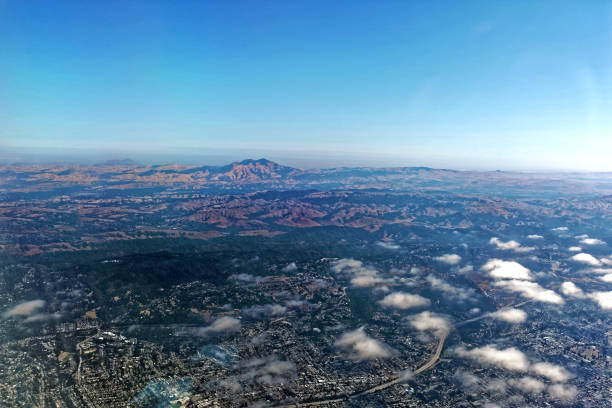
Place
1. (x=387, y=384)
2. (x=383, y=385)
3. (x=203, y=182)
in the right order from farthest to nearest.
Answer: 1. (x=203, y=182)
2. (x=387, y=384)
3. (x=383, y=385)

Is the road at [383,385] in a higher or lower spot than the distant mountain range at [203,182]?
lower

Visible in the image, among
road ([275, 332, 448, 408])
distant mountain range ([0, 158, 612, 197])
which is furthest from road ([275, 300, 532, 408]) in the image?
distant mountain range ([0, 158, 612, 197])

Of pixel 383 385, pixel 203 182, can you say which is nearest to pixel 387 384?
pixel 383 385

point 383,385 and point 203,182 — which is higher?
point 203,182

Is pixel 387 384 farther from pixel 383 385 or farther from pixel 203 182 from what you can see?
pixel 203 182

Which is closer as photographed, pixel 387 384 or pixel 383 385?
pixel 383 385

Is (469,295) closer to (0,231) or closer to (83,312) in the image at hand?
(83,312)

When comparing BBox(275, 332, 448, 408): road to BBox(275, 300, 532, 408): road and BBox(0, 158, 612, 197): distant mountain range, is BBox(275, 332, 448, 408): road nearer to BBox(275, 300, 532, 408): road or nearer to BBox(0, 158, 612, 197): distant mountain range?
BBox(275, 300, 532, 408): road

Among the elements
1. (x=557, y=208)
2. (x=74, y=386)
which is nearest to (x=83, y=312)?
(x=74, y=386)

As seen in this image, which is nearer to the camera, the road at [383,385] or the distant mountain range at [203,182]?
the road at [383,385]

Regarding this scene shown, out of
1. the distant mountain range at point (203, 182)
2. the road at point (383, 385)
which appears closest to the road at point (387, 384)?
the road at point (383, 385)

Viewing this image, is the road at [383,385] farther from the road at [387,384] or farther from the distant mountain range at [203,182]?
the distant mountain range at [203,182]

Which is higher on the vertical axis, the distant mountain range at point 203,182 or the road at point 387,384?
the distant mountain range at point 203,182

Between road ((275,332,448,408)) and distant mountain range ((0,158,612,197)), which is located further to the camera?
distant mountain range ((0,158,612,197))
